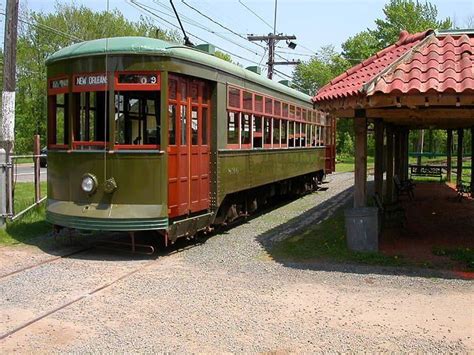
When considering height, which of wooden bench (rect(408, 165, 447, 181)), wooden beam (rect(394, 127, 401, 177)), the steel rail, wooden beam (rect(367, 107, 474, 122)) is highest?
wooden beam (rect(367, 107, 474, 122))

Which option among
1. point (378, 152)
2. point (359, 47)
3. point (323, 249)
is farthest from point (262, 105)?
point (359, 47)

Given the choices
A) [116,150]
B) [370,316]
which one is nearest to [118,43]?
[116,150]

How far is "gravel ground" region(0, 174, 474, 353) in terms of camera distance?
5.11 m

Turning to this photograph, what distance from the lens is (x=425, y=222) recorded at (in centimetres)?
1245

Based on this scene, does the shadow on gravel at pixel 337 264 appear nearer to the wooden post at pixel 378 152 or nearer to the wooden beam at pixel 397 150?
the wooden post at pixel 378 152

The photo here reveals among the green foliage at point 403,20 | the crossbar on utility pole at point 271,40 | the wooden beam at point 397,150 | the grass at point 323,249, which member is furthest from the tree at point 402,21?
the grass at point 323,249

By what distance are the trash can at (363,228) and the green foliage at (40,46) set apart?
103 feet

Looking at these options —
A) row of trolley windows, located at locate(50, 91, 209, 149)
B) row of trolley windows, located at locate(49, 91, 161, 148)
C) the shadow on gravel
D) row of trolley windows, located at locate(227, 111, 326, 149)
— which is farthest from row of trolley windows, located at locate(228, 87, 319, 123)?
the shadow on gravel

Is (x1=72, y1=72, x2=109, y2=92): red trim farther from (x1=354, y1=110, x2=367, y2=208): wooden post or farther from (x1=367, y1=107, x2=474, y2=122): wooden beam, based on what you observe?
(x1=367, y1=107, x2=474, y2=122): wooden beam

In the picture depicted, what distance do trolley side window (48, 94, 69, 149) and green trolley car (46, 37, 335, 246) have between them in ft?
0.05

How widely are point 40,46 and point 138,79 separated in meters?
33.2

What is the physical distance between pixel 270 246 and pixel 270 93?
178 inches

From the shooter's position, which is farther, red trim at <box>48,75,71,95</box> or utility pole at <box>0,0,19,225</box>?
utility pole at <box>0,0,19,225</box>

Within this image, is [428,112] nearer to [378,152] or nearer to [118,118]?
[378,152]
